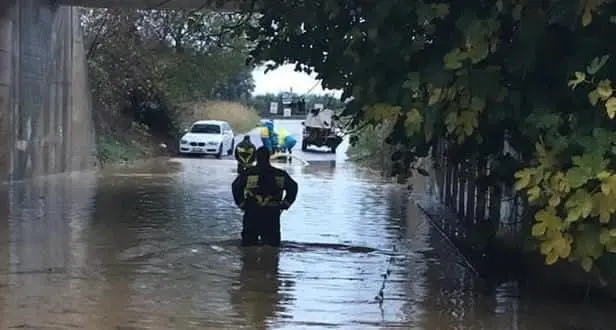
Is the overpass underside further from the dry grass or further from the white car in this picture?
the dry grass

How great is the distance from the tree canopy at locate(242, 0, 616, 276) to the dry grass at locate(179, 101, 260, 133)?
4166 centimetres

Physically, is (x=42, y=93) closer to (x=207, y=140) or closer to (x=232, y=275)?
(x=232, y=275)

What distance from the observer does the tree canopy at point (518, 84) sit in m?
6.86

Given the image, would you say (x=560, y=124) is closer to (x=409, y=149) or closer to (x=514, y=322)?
(x=514, y=322)

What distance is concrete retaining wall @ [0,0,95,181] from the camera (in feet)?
78.1

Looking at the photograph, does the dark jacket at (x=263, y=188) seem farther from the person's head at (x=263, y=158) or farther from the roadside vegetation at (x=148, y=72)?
the roadside vegetation at (x=148, y=72)

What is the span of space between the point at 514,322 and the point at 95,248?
584 cm

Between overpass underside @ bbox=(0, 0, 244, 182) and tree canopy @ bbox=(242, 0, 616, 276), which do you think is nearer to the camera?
tree canopy @ bbox=(242, 0, 616, 276)

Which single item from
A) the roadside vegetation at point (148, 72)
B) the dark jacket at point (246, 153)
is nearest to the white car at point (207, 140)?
the roadside vegetation at point (148, 72)

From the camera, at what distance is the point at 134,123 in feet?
142

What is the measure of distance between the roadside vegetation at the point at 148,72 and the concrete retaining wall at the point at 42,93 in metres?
3.65

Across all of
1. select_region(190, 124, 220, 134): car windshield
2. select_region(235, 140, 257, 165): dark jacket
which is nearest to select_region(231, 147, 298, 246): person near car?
select_region(235, 140, 257, 165): dark jacket

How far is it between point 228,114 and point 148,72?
817 inches

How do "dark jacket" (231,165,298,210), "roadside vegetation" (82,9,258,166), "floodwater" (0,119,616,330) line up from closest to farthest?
"floodwater" (0,119,616,330) < "dark jacket" (231,165,298,210) < "roadside vegetation" (82,9,258,166)
